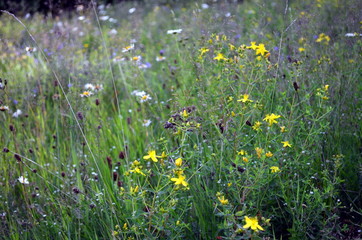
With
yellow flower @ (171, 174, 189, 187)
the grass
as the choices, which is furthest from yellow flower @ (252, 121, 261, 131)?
yellow flower @ (171, 174, 189, 187)

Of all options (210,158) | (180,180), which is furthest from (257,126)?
(180,180)

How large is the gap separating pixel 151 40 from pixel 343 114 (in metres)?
3.19

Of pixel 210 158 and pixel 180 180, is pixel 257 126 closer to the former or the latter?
pixel 210 158

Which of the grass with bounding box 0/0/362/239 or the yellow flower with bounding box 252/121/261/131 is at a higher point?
the yellow flower with bounding box 252/121/261/131

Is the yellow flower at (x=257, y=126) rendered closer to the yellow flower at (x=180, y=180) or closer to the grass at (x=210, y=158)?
the grass at (x=210, y=158)

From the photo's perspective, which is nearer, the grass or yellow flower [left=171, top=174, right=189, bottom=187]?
yellow flower [left=171, top=174, right=189, bottom=187]

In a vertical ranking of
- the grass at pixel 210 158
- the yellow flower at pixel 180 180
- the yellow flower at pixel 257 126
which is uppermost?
the yellow flower at pixel 257 126

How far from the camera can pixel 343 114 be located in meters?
2.37

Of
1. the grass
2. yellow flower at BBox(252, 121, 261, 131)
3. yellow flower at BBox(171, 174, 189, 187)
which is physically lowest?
the grass

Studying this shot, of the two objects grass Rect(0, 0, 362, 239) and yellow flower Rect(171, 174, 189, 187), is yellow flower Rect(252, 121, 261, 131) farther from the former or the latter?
yellow flower Rect(171, 174, 189, 187)

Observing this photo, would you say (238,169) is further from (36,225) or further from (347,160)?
(36,225)

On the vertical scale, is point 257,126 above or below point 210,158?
above

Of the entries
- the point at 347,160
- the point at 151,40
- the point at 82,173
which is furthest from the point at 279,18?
the point at 82,173

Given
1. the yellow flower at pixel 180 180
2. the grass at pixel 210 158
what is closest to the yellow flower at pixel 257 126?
the grass at pixel 210 158
